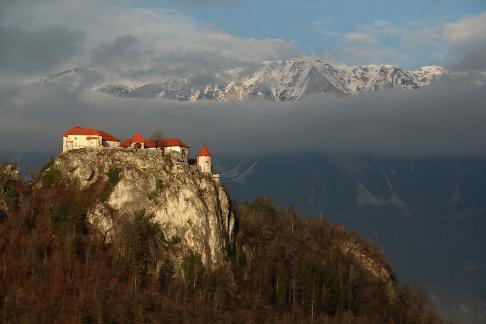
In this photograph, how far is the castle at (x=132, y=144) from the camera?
178 meters

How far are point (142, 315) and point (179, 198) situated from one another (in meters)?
35.7

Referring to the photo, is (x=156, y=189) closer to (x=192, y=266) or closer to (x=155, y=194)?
(x=155, y=194)

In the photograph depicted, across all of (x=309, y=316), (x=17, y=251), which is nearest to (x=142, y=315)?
(x=17, y=251)

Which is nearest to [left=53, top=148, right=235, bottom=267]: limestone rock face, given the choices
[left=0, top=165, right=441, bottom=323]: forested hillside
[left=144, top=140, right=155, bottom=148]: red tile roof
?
[left=0, top=165, right=441, bottom=323]: forested hillside

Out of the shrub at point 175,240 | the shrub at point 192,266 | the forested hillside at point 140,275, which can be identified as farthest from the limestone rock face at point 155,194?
the forested hillside at point 140,275

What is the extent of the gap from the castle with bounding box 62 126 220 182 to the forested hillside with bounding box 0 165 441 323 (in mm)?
11126

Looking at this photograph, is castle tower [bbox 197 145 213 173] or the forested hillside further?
castle tower [bbox 197 145 213 173]

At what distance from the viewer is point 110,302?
145m

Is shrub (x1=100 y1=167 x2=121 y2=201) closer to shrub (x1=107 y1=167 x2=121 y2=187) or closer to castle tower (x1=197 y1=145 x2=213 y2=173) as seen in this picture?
shrub (x1=107 y1=167 x2=121 y2=187)

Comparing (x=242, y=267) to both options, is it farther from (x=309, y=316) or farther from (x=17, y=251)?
(x=17, y=251)

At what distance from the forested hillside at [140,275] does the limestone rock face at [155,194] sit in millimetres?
2040

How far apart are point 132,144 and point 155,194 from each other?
16.6 m

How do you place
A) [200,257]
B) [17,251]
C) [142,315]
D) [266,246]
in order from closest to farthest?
[142,315], [17,251], [200,257], [266,246]

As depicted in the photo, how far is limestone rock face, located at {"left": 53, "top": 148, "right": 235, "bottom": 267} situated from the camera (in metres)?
168
